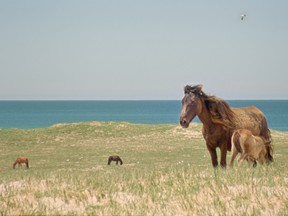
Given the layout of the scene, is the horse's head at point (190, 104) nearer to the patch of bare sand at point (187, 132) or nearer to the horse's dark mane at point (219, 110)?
the horse's dark mane at point (219, 110)

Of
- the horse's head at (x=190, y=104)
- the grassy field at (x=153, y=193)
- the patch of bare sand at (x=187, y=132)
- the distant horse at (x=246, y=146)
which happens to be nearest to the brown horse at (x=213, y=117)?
the horse's head at (x=190, y=104)

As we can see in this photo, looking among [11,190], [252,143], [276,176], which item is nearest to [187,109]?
[252,143]

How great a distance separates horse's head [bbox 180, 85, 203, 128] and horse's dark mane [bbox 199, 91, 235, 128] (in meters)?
0.20

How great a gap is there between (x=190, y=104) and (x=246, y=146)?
161 cm

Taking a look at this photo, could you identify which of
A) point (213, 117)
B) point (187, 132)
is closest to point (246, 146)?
point (213, 117)

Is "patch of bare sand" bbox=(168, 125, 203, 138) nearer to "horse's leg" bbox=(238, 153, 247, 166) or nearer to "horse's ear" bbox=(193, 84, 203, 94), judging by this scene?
"horse's ear" bbox=(193, 84, 203, 94)

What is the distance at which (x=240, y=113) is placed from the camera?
12664mm

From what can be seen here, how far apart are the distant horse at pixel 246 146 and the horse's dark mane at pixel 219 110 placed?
0.63 metres

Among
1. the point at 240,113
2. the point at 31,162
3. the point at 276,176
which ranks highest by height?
the point at 240,113

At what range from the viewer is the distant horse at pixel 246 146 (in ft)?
36.8

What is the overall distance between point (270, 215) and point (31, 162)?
89.3ft

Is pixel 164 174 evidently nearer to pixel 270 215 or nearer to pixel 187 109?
pixel 187 109

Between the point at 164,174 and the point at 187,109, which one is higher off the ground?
the point at 187,109

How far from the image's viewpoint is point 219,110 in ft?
39.4
